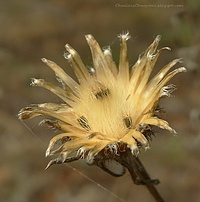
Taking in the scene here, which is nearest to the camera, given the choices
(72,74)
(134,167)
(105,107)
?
(134,167)

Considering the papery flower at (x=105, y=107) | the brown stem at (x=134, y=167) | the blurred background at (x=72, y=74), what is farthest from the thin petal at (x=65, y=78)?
the blurred background at (x=72, y=74)

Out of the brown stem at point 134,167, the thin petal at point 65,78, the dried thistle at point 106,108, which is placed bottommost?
the brown stem at point 134,167

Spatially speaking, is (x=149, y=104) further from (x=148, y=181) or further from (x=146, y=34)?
(x=146, y=34)

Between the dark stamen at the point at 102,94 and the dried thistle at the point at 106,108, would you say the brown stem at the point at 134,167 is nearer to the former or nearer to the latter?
the dried thistle at the point at 106,108

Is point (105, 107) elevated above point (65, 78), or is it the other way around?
point (65, 78)

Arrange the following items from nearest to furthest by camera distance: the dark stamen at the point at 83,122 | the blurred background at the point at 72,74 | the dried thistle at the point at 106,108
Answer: the dried thistle at the point at 106,108
the dark stamen at the point at 83,122
the blurred background at the point at 72,74

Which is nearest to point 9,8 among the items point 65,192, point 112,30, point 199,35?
point 112,30

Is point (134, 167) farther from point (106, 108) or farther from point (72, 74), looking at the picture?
point (72, 74)

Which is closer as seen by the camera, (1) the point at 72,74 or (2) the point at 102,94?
(2) the point at 102,94

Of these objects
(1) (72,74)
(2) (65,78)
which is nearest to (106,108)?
(2) (65,78)
